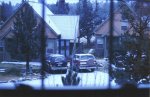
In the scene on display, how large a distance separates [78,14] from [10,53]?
0.76 m

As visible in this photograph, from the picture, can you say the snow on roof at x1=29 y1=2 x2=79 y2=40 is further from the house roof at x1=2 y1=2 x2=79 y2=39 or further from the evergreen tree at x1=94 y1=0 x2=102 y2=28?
the evergreen tree at x1=94 y1=0 x2=102 y2=28

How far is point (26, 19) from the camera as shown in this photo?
2.79 m

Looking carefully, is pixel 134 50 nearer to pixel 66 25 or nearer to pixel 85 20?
pixel 85 20

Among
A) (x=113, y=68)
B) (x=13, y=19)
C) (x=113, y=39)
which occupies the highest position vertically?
(x=13, y=19)

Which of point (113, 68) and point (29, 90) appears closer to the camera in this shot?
point (29, 90)

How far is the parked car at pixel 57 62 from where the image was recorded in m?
2.79

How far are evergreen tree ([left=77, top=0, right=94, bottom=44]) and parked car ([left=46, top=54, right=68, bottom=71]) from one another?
11.6 inches

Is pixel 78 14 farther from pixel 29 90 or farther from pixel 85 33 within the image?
pixel 29 90

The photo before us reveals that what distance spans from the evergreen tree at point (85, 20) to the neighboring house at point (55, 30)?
2.0 inches

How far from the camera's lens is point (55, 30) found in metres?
2.87

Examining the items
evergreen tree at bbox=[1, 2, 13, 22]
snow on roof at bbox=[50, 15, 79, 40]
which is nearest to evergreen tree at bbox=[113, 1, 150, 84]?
snow on roof at bbox=[50, 15, 79, 40]

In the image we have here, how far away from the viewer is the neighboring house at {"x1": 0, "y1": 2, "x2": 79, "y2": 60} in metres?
2.75

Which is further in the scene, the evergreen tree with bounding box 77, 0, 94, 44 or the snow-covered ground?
the evergreen tree with bounding box 77, 0, 94, 44

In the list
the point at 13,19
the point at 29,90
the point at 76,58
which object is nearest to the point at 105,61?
the point at 76,58
